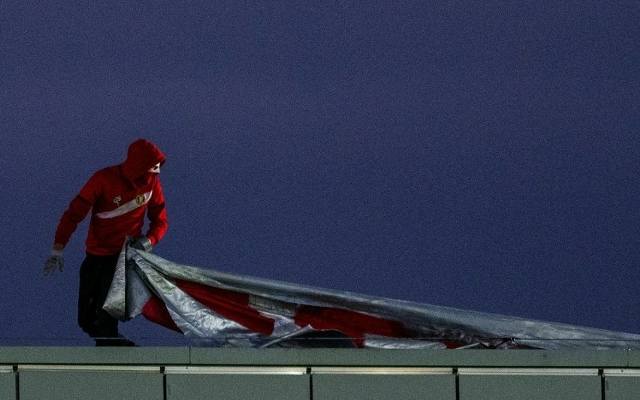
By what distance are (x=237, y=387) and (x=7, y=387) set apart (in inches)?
44.4

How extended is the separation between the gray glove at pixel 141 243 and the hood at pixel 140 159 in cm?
32

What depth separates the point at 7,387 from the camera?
818cm

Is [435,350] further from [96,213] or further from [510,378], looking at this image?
[96,213]

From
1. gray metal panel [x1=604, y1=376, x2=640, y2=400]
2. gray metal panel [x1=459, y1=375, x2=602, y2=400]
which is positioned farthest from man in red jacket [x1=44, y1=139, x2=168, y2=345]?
gray metal panel [x1=604, y1=376, x2=640, y2=400]

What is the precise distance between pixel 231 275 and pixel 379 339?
802 mm

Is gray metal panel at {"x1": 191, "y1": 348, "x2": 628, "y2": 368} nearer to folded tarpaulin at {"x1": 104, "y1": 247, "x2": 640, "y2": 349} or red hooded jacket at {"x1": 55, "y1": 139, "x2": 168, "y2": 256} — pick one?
folded tarpaulin at {"x1": 104, "y1": 247, "x2": 640, "y2": 349}

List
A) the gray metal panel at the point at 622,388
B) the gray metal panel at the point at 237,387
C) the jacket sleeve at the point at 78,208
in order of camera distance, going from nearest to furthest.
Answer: the gray metal panel at the point at 622,388, the gray metal panel at the point at 237,387, the jacket sleeve at the point at 78,208

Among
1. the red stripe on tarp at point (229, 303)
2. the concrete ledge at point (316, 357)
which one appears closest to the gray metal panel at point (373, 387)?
the concrete ledge at point (316, 357)

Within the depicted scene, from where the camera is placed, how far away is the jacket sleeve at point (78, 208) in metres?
8.09

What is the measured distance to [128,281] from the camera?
8195 mm

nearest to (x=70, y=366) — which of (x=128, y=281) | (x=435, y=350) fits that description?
(x=128, y=281)

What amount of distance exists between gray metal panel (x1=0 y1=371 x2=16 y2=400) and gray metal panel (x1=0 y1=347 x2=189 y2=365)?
7cm

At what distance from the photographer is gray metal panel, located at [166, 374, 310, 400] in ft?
26.2

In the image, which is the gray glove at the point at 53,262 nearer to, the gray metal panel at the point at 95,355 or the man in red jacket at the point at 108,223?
the man in red jacket at the point at 108,223
